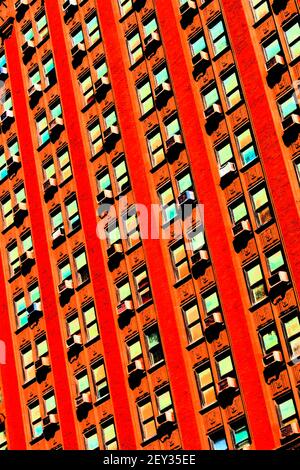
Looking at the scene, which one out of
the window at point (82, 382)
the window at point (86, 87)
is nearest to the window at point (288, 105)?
the window at point (86, 87)

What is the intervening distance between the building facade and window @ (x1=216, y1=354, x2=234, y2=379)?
83 millimetres

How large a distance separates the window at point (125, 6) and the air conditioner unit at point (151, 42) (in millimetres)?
3223

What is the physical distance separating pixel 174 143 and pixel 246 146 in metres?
4.56

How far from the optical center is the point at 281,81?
5338 cm

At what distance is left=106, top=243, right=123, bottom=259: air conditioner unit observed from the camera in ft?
193

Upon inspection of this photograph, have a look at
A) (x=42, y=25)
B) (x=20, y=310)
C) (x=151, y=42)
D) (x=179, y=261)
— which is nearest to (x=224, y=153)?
(x=179, y=261)

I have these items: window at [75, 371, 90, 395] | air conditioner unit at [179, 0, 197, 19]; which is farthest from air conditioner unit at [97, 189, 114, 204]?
air conditioner unit at [179, 0, 197, 19]

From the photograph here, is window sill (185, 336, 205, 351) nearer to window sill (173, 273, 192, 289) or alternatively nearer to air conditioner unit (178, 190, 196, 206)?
window sill (173, 273, 192, 289)

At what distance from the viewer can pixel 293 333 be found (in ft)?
163

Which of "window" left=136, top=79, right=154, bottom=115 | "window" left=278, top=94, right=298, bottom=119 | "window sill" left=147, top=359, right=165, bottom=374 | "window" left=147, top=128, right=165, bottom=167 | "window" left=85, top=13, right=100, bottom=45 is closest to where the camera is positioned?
"window" left=278, top=94, right=298, bottom=119

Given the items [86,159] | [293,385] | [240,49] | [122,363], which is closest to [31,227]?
[86,159]

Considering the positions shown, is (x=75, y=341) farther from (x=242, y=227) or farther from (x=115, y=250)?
(x=242, y=227)

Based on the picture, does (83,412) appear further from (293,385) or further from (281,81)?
(281,81)

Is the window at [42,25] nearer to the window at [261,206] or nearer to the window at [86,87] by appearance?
the window at [86,87]
